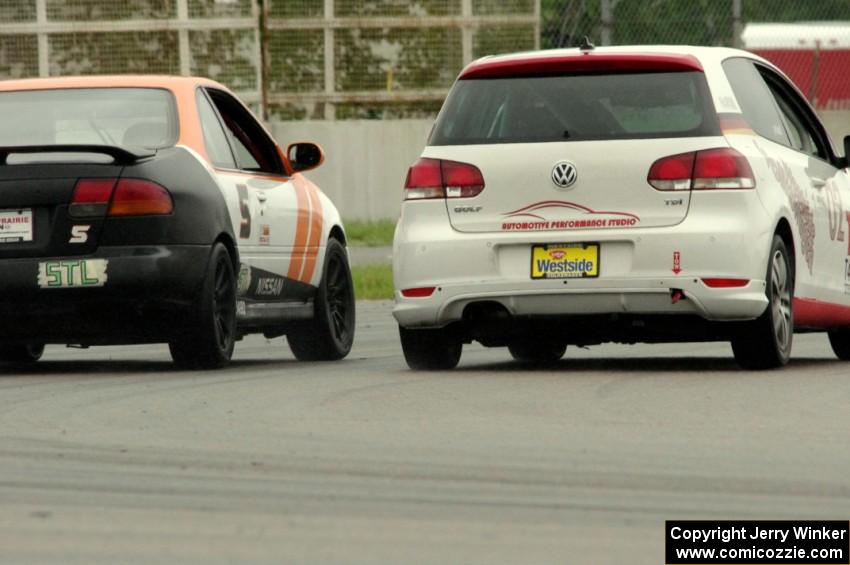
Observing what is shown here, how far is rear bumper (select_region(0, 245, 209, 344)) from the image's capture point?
10727 mm

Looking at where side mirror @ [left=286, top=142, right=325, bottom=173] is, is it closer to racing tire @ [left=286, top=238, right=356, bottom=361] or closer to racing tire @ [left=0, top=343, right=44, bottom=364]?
racing tire @ [left=286, top=238, right=356, bottom=361]

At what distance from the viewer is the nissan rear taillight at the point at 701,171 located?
34.2 feet

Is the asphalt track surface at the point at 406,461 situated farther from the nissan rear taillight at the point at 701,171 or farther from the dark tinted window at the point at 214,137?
the dark tinted window at the point at 214,137

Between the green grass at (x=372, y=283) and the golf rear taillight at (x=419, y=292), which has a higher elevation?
the golf rear taillight at (x=419, y=292)

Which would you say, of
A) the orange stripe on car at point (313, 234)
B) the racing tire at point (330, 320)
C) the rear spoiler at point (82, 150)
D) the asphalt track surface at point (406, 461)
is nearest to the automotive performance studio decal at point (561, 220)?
the asphalt track surface at point (406, 461)

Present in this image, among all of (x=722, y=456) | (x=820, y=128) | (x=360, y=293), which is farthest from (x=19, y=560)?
(x=360, y=293)

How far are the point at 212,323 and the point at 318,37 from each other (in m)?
16.6

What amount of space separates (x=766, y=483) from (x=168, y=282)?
4.82 metres

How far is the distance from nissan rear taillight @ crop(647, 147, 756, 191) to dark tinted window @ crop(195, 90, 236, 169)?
2422 mm

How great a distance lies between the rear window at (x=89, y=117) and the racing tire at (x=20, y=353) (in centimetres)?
149

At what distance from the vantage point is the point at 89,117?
11.3 meters

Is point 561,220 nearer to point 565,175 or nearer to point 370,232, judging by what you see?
point 565,175

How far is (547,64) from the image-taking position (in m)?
10.9

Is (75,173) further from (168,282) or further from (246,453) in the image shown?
(246,453)
